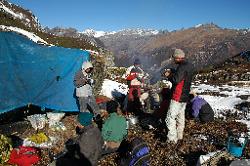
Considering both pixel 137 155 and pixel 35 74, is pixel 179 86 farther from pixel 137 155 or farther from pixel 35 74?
pixel 35 74

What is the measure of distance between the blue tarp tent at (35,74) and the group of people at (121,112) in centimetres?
130

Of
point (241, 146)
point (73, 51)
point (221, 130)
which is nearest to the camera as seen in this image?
point (241, 146)

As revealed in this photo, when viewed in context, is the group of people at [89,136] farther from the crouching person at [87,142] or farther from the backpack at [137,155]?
the backpack at [137,155]

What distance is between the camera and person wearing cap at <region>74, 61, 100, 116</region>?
38.5 ft

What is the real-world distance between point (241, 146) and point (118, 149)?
312 cm

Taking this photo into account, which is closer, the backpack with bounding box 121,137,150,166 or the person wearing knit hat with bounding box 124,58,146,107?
the backpack with bounding box 121,137,150,166

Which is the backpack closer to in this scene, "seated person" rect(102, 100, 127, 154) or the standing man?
"seated person" rect(102, 100, 127, 154)

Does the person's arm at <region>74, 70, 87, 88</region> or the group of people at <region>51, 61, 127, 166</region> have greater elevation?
the person's arm at <region>74, 70, 87, 88</region>

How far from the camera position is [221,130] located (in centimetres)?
1124

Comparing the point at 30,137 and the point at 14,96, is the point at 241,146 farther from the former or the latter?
the point at 14,96

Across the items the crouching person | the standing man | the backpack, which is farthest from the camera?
the standing man

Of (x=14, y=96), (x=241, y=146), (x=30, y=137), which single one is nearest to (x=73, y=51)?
(x=14, y=96)

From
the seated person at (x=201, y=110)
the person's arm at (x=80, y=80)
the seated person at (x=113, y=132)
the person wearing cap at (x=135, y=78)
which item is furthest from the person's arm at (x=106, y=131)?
the person wearing cap at (x=135, y=78)

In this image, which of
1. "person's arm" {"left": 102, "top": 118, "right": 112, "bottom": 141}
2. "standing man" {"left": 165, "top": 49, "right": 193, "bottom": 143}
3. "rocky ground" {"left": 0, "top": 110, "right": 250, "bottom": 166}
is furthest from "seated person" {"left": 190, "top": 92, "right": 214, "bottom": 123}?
"person's arm" {"left": 102, "top": 118, "right": 112, "bottom": 141}
